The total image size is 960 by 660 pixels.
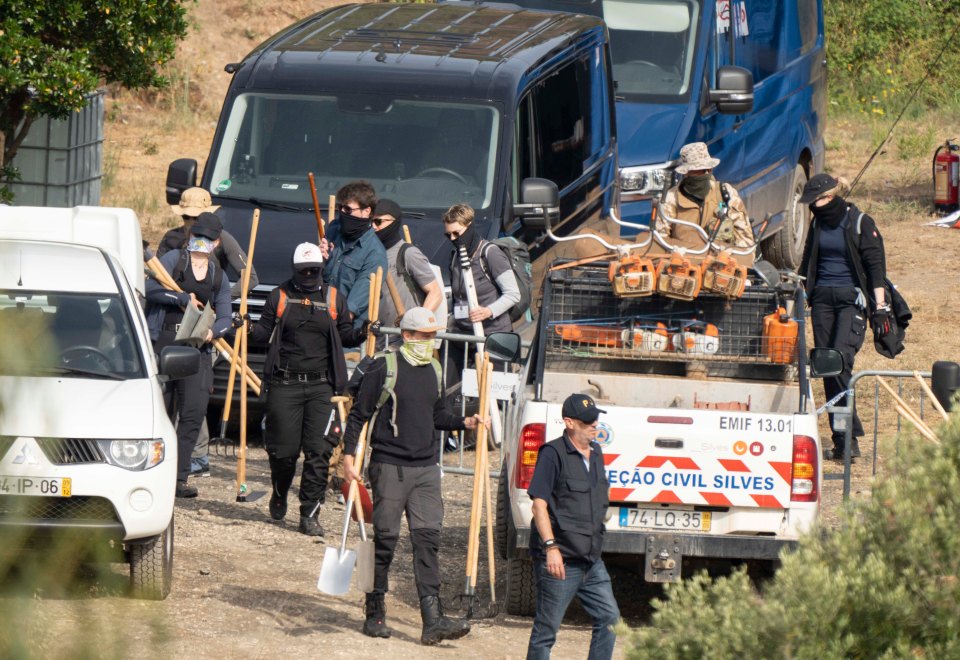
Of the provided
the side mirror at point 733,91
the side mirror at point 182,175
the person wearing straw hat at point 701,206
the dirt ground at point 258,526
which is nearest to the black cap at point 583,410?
the dirt ground at point 258,526

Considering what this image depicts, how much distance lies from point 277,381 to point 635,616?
2.53m

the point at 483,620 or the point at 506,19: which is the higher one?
the point at 506,19

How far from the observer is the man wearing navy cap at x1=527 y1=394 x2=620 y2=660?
6.39 meters

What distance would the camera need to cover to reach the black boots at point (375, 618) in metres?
7.41

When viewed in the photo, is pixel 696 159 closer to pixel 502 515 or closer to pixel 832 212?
pixel 832 212

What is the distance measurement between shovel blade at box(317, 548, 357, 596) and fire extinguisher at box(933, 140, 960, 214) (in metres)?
14.1

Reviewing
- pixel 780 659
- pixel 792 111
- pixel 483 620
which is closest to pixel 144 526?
pixel 483 620

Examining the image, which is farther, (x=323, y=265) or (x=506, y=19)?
(x=506, y=19)

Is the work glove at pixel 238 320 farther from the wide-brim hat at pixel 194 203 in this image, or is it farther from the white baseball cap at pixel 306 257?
the wide-brim hat at pixel 194 203

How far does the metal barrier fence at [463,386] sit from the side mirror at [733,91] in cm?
366

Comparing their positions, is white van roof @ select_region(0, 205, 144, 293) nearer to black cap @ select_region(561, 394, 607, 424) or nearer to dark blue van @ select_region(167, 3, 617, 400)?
dark blue van @ select_region(167, 3, 617, 400)

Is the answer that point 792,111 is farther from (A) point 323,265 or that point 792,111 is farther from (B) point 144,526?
(B) point 144,526

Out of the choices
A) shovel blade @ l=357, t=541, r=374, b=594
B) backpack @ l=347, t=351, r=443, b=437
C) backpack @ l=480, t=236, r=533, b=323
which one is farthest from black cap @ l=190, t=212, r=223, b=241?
shovel blade @ l=357, t=541, r=374, b=594

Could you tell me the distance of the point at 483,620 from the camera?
311 inches
